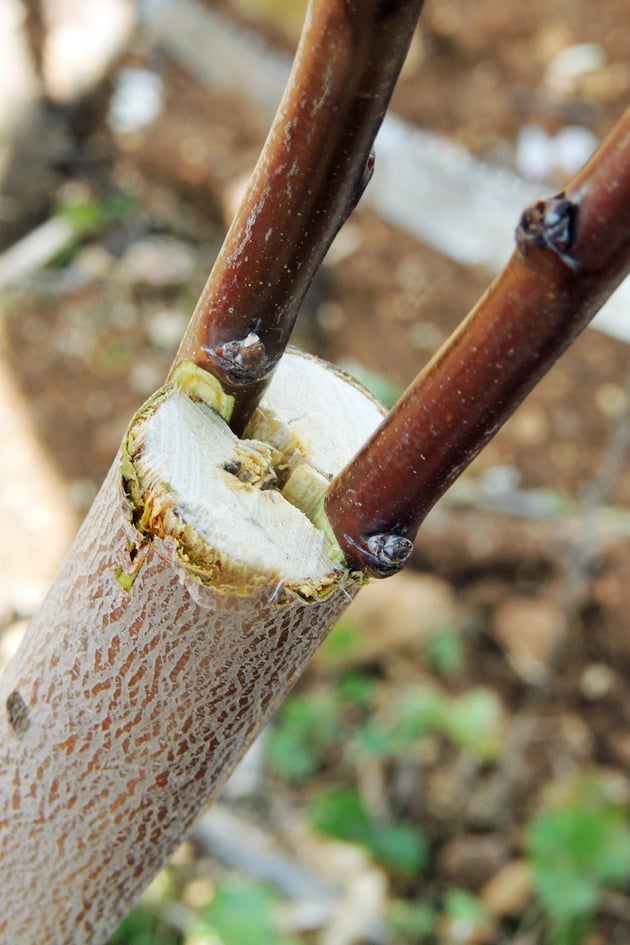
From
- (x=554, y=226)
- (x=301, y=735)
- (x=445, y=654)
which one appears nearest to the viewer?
(x=554, y=226)

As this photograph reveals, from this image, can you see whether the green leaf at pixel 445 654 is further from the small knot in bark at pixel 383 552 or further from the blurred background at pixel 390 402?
the small knot in bark at pixel 383 552

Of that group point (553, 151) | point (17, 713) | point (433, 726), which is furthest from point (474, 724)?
point (553, 151)

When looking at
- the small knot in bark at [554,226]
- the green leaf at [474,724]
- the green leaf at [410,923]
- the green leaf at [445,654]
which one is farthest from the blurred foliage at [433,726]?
the small knot in bark at [554,226]

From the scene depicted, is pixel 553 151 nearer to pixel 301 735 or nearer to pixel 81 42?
pixel 81 42

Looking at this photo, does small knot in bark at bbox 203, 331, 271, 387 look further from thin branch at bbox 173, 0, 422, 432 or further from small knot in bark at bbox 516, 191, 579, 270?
small knot in bark at bbox 516, 191, 579, 270

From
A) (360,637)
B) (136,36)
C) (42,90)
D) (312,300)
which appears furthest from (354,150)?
(136,36)

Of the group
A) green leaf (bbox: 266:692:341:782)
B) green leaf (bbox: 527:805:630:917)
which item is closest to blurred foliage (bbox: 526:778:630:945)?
green leaf (bbox: 527:805:630:917)
